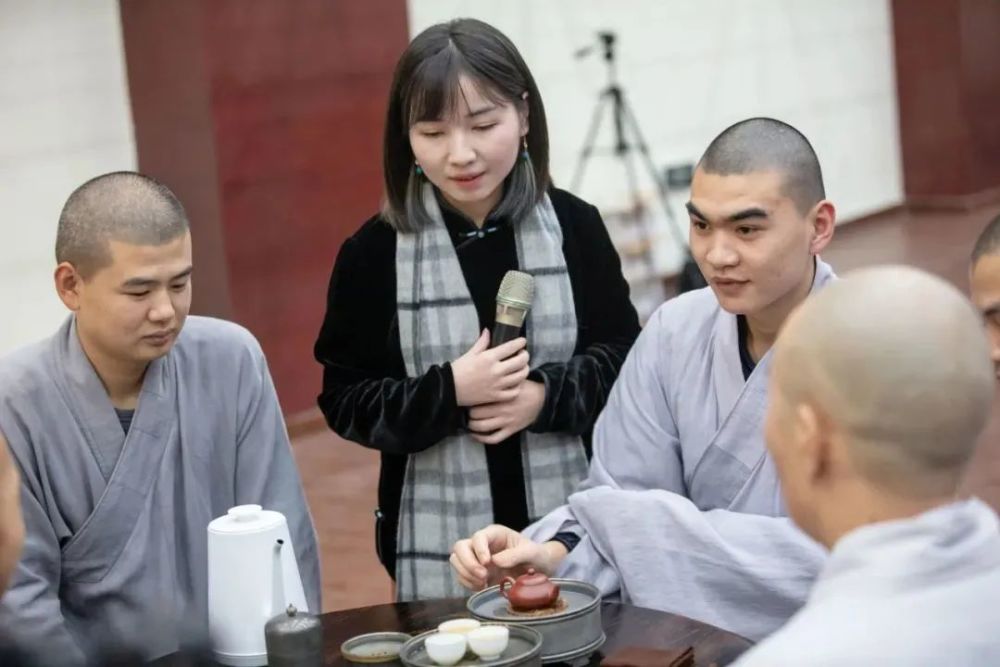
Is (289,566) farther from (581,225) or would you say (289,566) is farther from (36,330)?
(36,330)

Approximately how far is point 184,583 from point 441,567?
0.51 metres

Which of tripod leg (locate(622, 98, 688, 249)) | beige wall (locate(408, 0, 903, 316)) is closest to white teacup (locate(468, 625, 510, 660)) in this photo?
beige wall (locate(408, 0, 903, 316))

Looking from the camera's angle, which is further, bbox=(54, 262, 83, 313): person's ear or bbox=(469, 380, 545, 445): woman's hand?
bbox=(469, 380, 545, 445): woman's hand

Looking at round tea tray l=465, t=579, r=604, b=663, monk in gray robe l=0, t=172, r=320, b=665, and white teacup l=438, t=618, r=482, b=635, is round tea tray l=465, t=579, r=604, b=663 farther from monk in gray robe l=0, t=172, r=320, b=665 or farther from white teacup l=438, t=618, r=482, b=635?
monk in gray robe l=0, t=172, r=320, b=665

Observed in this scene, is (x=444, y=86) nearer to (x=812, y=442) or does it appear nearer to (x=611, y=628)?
(x=611, y=628)

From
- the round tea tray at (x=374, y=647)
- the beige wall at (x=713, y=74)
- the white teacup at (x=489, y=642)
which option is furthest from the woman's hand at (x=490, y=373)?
the beige wall at (x=713, y=74)

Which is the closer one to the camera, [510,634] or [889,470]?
[889,470]

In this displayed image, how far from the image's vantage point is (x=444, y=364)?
10.4ft

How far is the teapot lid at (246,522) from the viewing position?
2646mm

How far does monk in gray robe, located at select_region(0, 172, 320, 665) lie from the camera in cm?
292

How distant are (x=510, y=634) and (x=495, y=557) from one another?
1.05 feet

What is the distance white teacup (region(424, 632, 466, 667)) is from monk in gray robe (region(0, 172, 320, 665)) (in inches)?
29.4

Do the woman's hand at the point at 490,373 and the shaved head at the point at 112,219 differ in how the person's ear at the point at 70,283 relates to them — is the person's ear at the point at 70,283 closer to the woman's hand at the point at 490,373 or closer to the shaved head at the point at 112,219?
the shaved head at the point at 112,219

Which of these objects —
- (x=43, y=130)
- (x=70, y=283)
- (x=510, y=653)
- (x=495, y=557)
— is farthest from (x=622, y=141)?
(x=510, y=653)
